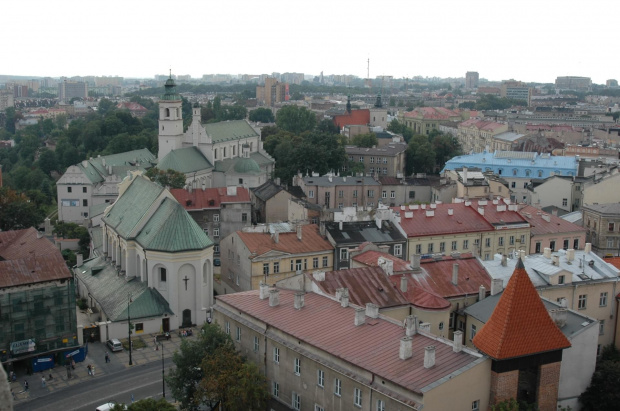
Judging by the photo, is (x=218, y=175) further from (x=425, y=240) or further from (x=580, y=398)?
(x=580, y=398)

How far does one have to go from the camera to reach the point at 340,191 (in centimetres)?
8381

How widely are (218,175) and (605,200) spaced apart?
47030mm

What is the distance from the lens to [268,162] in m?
108

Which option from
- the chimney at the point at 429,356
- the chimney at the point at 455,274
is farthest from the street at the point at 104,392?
the chimney at the point at 455,274

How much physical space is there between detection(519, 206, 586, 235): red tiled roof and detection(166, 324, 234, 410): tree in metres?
36.9

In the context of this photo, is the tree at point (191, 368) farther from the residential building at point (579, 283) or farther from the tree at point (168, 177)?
the tree at point (168, 177)

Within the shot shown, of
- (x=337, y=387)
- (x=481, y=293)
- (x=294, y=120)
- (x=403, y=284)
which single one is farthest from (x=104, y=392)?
(x=294, y=120)

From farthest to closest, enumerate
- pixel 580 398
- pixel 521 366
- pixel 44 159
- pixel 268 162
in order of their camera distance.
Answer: pixel 44 159
pixel 268 162
pixel 580 398
pixel 521 366

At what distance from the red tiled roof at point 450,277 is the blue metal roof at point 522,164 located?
4597 cm

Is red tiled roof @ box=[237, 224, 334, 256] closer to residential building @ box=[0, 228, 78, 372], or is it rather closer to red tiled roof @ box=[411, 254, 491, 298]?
red tiled roof @ box=[411, 254, 491, 298]

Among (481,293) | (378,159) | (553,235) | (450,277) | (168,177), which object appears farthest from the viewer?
(378,159)

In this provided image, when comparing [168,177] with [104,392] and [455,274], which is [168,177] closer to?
[104,392]

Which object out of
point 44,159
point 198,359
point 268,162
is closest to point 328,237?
point 198,359

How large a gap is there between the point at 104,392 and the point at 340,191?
43924mm
